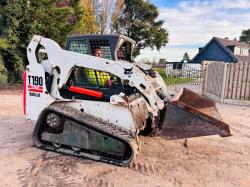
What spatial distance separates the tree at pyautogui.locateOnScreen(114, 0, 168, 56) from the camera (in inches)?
1212

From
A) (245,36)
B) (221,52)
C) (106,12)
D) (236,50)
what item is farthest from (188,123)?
(245,36)

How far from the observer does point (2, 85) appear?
595 inches

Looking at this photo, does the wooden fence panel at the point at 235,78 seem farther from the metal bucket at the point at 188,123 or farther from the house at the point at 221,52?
the house at the point at 221,52

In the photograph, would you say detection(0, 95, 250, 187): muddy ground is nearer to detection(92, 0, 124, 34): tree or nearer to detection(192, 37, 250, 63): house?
detection(92, 0, 124, 34): tree

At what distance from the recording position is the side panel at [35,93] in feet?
18.2

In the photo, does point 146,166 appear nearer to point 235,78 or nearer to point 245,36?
point 235,78

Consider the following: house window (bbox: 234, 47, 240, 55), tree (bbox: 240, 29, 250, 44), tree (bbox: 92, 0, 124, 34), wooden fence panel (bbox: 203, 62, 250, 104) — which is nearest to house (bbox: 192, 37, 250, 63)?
house window (bbox: 234, 47, 240, 55)

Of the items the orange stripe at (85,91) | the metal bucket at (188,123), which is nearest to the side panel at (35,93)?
the orange stripe at (85,91)

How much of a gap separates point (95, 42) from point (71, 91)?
3.13 feet

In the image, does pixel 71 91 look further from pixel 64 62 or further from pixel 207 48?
pixel 207 48

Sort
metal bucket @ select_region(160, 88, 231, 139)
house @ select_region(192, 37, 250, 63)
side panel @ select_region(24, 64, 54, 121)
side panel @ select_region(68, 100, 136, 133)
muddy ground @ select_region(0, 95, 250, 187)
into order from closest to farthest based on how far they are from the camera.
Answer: muddy ground @ select_region(0, 95, 250, 187) → metal bucket @ select_region(160, 88, 231, 139) → side panel @ select_region(68, 100, 136, 133) → side panel @ select_region(24, 64, 54, 121) → house @ select_region(192, 37, 250, 63)

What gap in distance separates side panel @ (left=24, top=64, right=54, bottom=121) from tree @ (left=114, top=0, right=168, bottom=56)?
25.0m

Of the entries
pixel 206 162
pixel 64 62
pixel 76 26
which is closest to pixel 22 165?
pixel 64 62

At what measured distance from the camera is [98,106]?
5.14m
